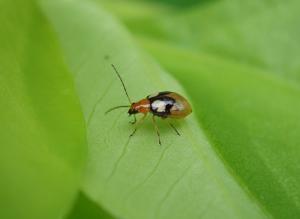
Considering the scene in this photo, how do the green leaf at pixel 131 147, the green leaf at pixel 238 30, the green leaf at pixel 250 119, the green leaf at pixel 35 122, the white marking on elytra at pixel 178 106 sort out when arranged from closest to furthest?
1. the green leaf at pixel 35 122
2. the green leaf at pixel 131 147
3. the green leaf at pixel 250 119
4. the white marking on elytra at pixel 178 106
5. the green leaf at pixel 238 30

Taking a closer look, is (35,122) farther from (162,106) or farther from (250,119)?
(250,119)

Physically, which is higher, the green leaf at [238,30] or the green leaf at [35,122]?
the green leaf at [238,30]

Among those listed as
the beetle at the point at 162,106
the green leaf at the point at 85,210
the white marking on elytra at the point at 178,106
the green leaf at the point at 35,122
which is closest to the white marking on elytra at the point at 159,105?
the beetle at the point at 162,106

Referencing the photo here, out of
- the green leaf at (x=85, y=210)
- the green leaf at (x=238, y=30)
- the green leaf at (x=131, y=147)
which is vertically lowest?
the green leaf at (x=85, y=210)

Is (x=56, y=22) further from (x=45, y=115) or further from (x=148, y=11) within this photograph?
(x=148, y=11)

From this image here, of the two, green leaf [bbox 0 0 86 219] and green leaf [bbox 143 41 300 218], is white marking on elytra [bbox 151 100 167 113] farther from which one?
green leaf [bbox 0 0 86 219]

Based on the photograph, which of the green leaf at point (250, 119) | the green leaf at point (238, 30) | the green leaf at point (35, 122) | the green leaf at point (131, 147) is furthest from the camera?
the green leaf at point (238, 30)

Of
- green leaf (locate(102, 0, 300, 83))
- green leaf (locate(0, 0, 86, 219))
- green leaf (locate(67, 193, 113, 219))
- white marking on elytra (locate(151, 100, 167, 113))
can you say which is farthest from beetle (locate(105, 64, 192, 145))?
green leaf (locate(102, 0, 300, 83))

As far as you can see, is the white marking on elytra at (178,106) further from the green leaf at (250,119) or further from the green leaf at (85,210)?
the green leaf at (85,210)
